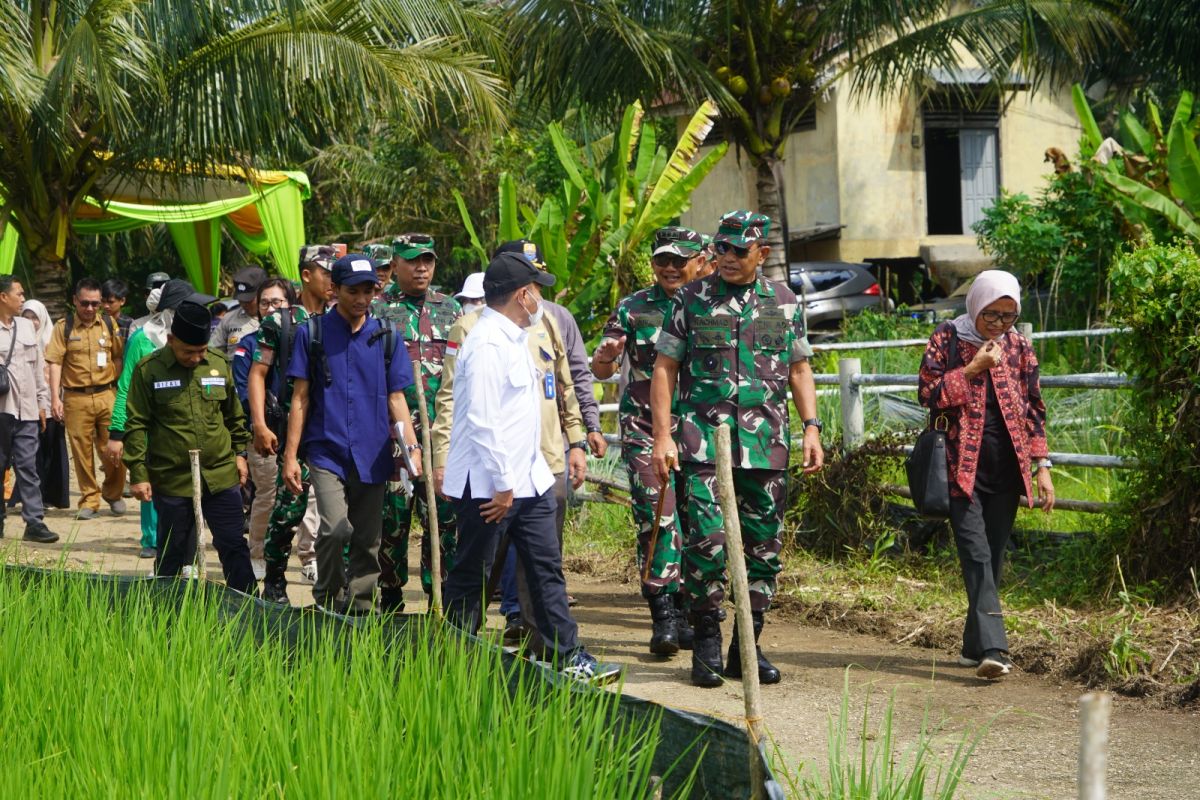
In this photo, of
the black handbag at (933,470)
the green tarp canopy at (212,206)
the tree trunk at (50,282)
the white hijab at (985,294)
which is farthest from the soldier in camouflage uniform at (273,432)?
the green tarp canopy at (212,206)

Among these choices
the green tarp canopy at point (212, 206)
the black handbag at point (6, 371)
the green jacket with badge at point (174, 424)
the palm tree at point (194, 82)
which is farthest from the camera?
the green tarp canopy at point (212, 206)

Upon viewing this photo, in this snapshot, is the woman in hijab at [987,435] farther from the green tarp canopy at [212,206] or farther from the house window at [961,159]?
the house window at [961,159]

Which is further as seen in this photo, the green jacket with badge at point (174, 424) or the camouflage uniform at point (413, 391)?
the camouflage uniform at point (413, 391)

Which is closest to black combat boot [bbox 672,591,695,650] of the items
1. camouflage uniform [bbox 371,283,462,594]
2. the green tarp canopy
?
camouflage uniform [bbox 371,283,462,594]

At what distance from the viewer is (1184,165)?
13.0 metres

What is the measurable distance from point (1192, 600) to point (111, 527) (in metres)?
8.21

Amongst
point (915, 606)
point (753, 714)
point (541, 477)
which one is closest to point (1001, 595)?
point (915, 606)

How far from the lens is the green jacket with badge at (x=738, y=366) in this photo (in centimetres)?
622

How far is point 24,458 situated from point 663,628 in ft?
19.8

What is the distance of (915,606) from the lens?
24.9 feet

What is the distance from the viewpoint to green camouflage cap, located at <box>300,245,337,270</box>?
25.8ft

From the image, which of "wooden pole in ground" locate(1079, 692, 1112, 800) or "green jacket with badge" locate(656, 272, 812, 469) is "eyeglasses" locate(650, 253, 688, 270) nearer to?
"green jacket with badge" locate(656, 272, 812, 469)

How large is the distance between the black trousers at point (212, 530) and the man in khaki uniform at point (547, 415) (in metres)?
1.01

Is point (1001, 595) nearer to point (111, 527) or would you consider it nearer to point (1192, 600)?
point (1192, 600)
